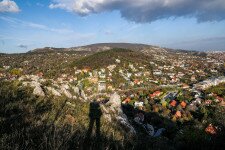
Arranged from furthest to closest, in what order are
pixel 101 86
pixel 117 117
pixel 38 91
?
1. pixel 101 86
2. pixel 117 117
3. pixel 38 91

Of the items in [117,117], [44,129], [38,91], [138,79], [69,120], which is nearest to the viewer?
[44,129]

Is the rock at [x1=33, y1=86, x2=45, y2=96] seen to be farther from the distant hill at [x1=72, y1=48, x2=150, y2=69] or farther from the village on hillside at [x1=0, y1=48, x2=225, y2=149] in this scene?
the distant hill at [x1=72, y1=48, x2=150, y2=69]

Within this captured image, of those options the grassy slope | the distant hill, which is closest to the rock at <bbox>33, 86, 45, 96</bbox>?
the grassy slope

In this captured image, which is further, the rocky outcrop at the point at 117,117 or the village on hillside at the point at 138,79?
the village on hillside at the point at 138,79

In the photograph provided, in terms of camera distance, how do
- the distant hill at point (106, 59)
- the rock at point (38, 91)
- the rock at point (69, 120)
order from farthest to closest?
the distant hill at point (106, 59)
the rock at point (38, 91)
the rock at point (69, 120)

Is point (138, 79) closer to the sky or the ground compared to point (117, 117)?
closer to the ground

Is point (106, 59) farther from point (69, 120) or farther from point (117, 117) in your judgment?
point (69, 120)

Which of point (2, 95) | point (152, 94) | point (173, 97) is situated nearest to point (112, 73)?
point (152, 94)

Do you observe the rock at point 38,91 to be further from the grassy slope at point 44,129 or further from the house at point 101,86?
the house at point 101,86

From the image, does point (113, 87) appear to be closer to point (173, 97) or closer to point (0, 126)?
point (173, 97)

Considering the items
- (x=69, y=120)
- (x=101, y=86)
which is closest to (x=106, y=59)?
(x=101, y=86)

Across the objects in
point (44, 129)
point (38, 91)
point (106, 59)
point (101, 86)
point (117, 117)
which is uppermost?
point (44, 129)

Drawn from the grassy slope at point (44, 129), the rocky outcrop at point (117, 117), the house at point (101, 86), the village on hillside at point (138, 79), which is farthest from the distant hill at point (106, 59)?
the grassy slope at point (44, 129)
